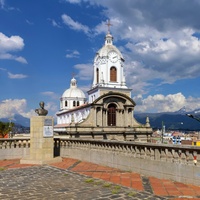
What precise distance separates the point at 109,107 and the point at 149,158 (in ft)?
121

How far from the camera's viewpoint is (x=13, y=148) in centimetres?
1719

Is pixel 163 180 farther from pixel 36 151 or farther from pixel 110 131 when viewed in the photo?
pixel 110 131

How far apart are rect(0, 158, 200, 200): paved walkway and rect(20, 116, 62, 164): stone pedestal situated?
10.8ft

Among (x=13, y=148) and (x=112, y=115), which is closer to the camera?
(x=13, y=148)

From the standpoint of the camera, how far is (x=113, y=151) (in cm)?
1286

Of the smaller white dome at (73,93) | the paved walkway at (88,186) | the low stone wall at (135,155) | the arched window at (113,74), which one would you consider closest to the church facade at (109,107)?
the arched window at (113,74)

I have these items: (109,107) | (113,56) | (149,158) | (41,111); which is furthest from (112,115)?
(149,158)

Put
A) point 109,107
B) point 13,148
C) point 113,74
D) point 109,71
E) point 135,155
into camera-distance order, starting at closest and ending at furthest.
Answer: point 135,155 → point 13,148 → point 109,107 → point 109,71 → point 113,74

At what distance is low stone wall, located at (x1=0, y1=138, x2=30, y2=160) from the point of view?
55.3 feet

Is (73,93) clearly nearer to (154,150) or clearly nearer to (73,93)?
(73,93)

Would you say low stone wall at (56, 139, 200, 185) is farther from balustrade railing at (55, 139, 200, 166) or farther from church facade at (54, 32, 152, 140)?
church facade at (54, 32, 152, 140)

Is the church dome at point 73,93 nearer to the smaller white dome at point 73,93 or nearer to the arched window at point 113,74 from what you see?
the smaller white dome at point 73,93

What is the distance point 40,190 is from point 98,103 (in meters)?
37.5

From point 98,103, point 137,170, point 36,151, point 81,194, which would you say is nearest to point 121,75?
point 98,103
